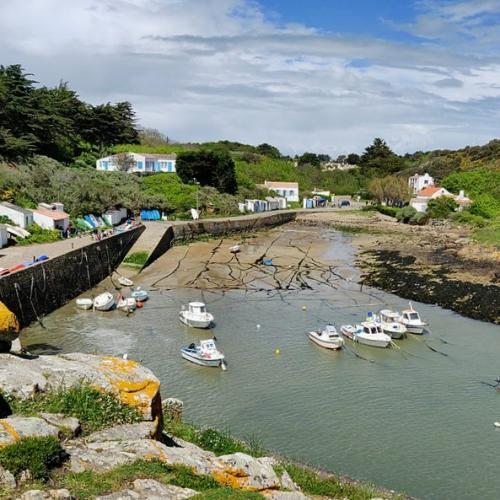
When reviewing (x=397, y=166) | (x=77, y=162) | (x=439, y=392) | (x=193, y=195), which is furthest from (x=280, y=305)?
(x=397, y=166)

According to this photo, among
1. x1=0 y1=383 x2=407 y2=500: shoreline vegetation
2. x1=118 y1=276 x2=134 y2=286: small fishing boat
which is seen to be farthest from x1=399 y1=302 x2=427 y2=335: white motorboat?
x1=118 y1=276 x2=134 y2=286: small fishing boat

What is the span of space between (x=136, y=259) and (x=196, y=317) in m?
16.6

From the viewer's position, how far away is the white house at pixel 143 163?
75625mm

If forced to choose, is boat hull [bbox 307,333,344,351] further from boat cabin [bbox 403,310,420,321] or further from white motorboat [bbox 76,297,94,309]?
white motorboat [bbox 76,297,94,309]

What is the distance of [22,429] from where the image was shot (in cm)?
941

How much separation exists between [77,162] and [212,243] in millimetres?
24273

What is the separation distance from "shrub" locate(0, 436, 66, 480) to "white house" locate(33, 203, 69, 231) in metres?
36.9

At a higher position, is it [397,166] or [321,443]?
[397,166]

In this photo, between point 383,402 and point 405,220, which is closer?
point 383,402

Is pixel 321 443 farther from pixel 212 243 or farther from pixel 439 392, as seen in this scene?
pixel 212 243

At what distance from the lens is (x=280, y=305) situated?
3553 cm

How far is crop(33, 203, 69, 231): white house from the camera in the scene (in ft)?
144

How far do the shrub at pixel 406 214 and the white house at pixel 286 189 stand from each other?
77.9 ft

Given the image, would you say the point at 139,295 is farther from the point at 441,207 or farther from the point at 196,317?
the point at 441,207
